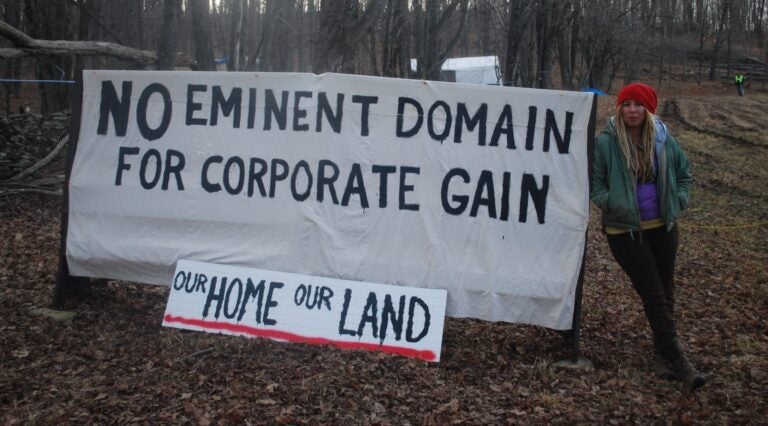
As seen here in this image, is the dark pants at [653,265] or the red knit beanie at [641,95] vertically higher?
the red knit beanie at [641,95]

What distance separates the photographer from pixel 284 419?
12.7ft

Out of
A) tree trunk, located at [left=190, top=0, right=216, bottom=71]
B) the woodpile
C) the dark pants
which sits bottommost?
the dark pants

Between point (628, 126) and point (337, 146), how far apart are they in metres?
2.12

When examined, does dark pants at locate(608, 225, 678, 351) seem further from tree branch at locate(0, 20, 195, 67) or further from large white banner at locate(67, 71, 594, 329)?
tree branch at locate(0, 20, 195, 67)

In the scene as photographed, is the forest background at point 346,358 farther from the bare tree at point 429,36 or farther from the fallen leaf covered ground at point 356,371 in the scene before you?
the bare tree at point 429,36

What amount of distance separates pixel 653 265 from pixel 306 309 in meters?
2.51

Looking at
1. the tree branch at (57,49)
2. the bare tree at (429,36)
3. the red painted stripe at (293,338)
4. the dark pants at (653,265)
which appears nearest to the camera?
the dark pants at (653,265)

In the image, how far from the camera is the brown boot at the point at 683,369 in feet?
14.6

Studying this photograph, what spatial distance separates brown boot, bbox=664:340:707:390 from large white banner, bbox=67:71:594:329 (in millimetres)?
718

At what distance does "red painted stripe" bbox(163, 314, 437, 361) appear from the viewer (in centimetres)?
484

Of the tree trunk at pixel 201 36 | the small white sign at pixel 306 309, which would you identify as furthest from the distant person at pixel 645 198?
the tree trunk at pixel 201 36

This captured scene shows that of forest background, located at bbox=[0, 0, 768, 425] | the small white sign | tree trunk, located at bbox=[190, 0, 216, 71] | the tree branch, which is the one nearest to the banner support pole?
forest background, located at bbox=[0, 0, 768, 425]

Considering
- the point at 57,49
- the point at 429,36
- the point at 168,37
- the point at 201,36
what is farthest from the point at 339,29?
the point at 429,36

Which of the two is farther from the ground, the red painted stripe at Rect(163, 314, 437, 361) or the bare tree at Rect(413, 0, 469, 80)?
the bare tree at Rect(413, 0, 469, 80)
